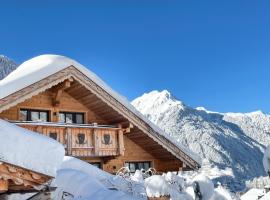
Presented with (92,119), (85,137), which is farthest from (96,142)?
(92,119)

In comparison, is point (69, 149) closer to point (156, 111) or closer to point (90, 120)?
point (90, 120)

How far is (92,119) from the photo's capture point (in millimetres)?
18109

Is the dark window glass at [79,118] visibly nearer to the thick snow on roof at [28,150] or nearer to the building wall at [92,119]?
the building wall at [92,119]

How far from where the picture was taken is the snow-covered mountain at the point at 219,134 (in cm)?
12144

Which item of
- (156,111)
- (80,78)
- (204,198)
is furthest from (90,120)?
(156,111)

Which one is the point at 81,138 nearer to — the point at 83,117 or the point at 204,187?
the point at 83,117

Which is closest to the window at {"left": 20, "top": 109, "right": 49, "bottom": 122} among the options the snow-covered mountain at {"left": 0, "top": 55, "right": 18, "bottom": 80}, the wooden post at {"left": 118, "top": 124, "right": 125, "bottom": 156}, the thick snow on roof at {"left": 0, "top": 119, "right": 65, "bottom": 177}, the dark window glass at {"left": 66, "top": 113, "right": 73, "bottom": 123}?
the dark window glass at {"left": 66, "top": 113, "right": 73, "bottom": 123}

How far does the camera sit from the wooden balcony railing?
1549 centimetres

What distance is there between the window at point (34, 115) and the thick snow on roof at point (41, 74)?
1.59 metres

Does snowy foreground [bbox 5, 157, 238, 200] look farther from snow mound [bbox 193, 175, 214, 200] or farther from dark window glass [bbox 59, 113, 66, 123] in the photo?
dark window glass [bbox 59, 113, 66, 123]

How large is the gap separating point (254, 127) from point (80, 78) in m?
167

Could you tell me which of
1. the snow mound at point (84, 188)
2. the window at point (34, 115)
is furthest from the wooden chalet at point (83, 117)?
the snow mound at point (84, 188)

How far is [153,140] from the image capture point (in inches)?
706

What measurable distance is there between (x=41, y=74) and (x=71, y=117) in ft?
10.5
